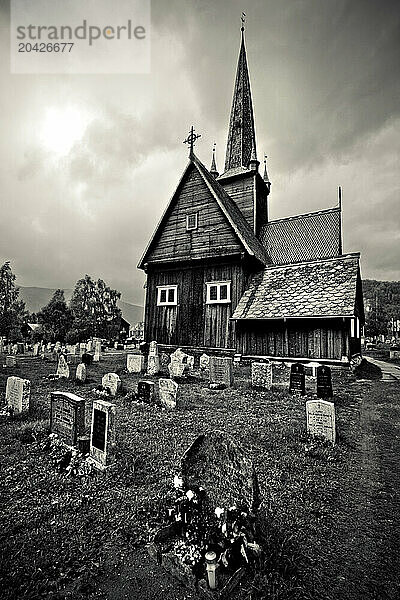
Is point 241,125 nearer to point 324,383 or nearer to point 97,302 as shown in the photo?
point 324,383

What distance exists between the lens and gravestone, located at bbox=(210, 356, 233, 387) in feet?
41.0

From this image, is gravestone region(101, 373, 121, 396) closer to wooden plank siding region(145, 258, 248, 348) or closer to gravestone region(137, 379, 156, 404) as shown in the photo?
gravestone region(137, 379, 156, 404)

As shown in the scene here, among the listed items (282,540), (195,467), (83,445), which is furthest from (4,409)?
(282,540)

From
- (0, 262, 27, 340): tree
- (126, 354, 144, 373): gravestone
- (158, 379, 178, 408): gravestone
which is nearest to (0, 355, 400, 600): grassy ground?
(158, 379, 178, 408): gravestone

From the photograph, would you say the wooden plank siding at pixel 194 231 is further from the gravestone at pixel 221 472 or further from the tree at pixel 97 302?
the tree at pixel 97 302

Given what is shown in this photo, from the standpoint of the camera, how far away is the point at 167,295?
2136cm

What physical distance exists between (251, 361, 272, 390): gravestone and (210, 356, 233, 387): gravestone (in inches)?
38.4

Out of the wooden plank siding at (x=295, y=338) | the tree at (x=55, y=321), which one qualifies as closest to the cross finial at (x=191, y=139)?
the wooden plank siding at (x=295, y=338)

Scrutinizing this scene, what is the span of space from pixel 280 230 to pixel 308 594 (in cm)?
2398

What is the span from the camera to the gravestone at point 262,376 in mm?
11688

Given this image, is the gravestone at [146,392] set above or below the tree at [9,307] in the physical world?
below

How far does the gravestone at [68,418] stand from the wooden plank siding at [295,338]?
12321 millimetres

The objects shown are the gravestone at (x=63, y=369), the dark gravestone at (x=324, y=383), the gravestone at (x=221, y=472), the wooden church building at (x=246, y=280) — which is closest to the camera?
the gravestone at (x=221, y=472)

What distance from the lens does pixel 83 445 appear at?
226 inches
